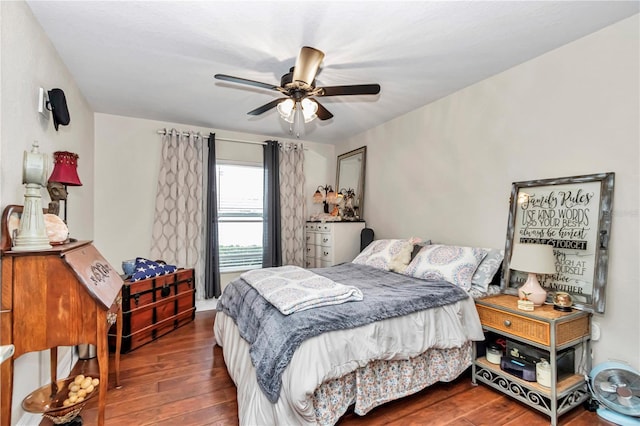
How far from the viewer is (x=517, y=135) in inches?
99.8

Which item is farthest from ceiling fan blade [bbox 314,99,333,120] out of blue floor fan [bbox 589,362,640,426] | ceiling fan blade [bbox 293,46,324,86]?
blue floor fan [bbox 589,362,640,426]

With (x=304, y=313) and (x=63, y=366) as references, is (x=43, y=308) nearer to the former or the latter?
(x=304, y=313)

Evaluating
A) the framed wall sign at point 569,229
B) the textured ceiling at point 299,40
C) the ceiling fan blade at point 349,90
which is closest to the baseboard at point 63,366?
the textured ceiling at point 299,40

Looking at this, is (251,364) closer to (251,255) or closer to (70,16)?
(70,16)

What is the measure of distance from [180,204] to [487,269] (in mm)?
3643

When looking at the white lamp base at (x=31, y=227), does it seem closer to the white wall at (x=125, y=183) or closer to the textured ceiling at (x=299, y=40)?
the textured ceiling at (x=299, y=40)

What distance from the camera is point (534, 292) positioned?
83.0 inches

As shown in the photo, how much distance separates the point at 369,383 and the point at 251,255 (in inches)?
122

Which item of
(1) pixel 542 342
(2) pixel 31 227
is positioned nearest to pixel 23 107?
(2) pixel 31 227

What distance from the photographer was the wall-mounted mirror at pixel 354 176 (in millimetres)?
4461

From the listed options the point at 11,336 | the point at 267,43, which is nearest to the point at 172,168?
the point at 267,43

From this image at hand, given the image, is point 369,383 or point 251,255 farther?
point 251,255

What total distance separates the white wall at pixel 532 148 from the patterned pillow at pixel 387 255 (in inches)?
17.4

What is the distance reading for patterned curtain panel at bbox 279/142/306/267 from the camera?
4648mm
